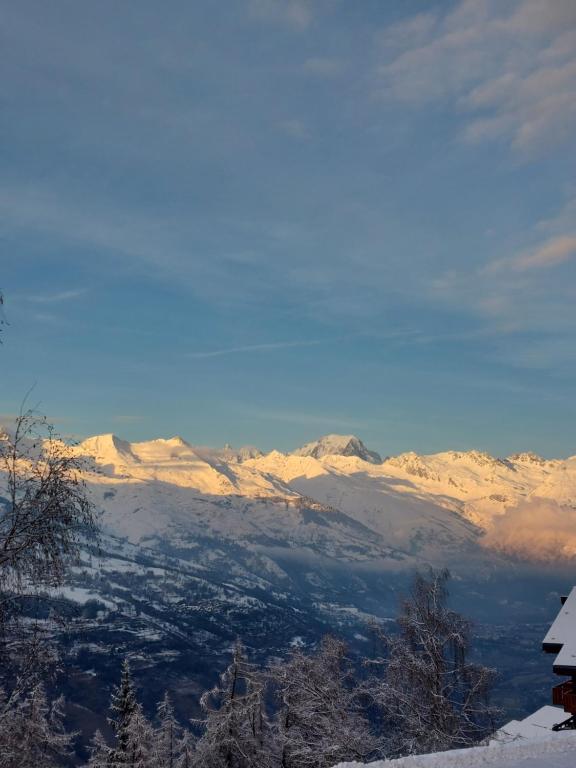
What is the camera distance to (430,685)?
30.6 meters

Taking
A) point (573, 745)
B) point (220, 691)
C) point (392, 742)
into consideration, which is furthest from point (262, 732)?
point (573, 745)

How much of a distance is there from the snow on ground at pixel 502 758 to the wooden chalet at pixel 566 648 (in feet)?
25.9

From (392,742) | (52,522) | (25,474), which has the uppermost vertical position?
(25,474)

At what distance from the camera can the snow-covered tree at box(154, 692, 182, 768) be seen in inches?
1869

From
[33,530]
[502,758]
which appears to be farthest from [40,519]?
[502,758]

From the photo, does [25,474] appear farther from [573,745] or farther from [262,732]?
[262,732]

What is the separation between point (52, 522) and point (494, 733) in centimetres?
2637

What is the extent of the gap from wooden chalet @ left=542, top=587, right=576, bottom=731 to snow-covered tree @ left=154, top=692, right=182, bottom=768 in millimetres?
31173

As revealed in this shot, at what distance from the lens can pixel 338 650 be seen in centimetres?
4125

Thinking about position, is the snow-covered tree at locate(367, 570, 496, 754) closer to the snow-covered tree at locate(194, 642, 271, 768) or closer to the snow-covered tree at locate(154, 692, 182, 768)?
the snow-covered tree at locate(194, 642, 271, 768)

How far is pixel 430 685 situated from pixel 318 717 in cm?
631

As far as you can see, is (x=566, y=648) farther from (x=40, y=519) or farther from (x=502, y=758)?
(x=40, y=519)

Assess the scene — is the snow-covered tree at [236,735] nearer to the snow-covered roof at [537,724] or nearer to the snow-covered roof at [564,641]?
the snow-covered roof at [537,724]

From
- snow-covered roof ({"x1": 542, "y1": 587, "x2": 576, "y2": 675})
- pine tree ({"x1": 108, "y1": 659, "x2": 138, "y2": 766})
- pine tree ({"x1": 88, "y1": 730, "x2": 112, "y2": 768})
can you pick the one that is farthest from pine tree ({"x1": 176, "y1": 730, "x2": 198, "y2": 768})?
snow-covered roof ({"x1": 542, "y1": 587, "x2": 576, "y2": 675})
